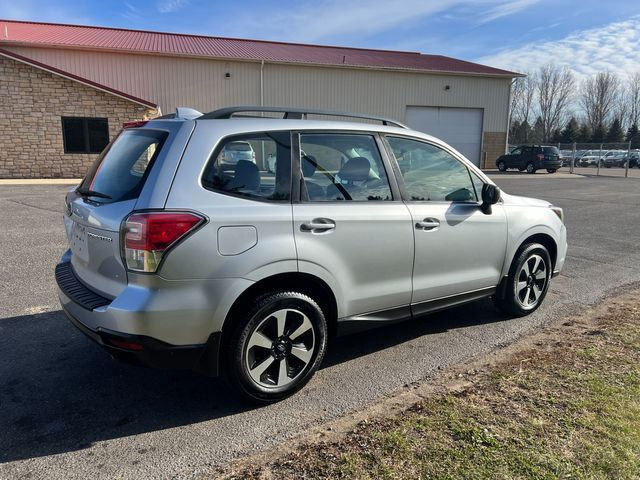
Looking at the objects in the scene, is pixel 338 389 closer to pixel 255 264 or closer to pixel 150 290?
pixel 255 264

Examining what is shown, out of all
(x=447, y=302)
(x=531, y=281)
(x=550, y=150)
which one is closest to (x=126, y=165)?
(x=447, y=302)

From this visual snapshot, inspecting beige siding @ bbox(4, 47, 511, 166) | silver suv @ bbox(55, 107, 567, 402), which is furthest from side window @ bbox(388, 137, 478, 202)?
beige siding @ bbox(4, 47, 511, 166)

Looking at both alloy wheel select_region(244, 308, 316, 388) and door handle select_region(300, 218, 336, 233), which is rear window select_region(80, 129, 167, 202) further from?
alloy wheel select_region(244, 308, 316, 388)

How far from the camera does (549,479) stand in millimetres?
2490

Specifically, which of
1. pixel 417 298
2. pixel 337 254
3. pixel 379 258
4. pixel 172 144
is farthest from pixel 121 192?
pixel 417 298

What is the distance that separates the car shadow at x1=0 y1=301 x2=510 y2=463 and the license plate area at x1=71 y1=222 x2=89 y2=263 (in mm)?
900

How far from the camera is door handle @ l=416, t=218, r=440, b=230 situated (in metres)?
3.85

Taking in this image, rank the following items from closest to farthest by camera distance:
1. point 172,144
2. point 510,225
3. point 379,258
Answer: point 172,144
point 379,258
point 510,225

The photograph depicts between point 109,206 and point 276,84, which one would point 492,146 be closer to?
point 276,84

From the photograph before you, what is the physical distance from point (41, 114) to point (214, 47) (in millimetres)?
11042

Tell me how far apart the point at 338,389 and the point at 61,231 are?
7027mm

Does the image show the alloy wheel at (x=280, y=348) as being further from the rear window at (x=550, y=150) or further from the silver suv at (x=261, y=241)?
the rear window at (x=550, y=150)

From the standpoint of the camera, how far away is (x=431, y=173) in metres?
4.18

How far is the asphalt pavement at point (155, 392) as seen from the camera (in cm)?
273
